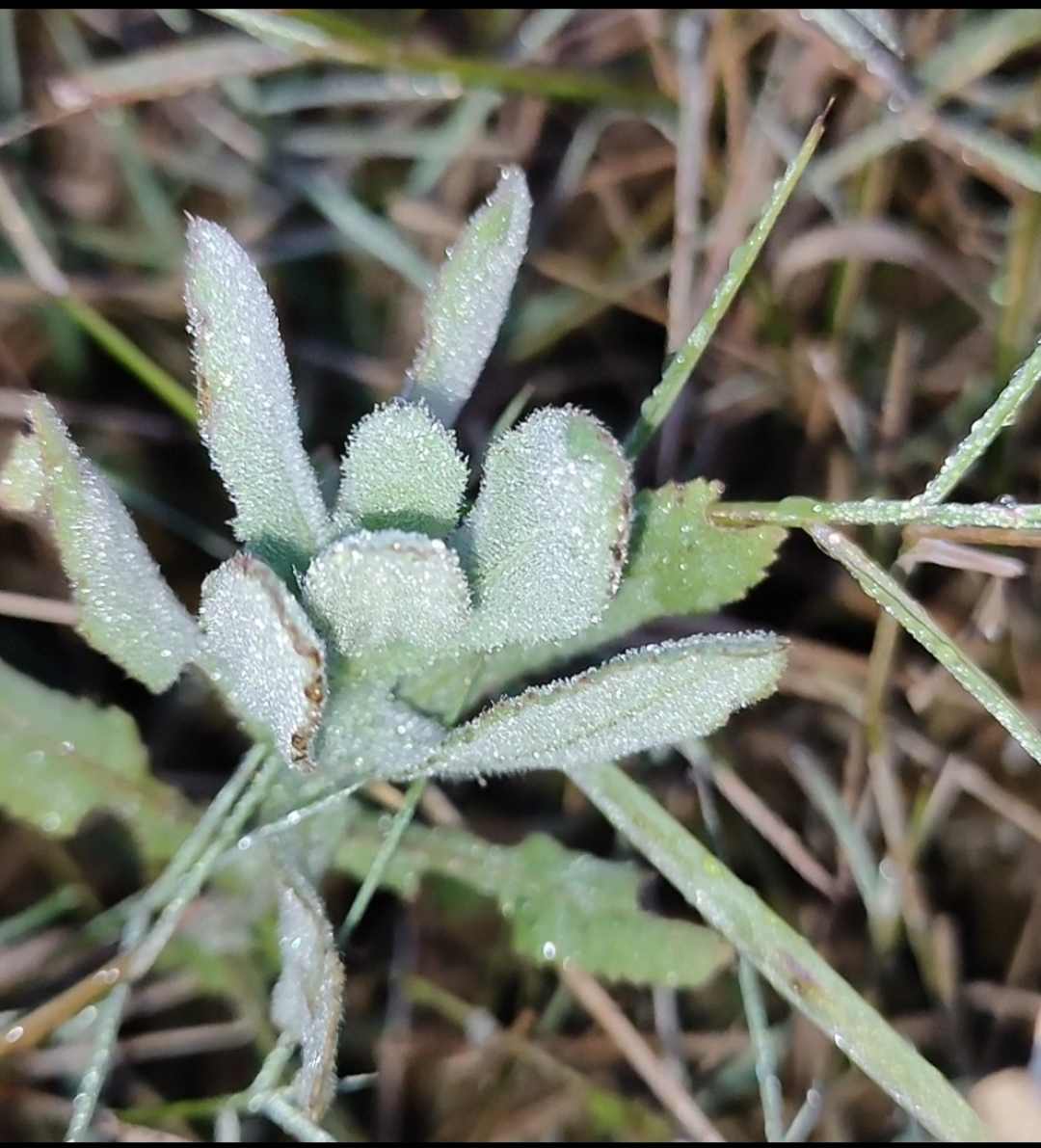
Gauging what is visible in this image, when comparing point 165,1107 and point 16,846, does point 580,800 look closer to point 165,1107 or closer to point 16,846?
point 165,1107

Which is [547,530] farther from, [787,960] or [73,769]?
[73,769]

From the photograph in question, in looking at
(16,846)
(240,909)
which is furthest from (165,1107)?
(16,846)

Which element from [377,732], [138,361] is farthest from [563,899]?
[138,361]

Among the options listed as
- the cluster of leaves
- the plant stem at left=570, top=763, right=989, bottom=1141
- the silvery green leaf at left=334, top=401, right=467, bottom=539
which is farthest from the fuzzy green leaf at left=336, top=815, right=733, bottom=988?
the silvery green leaf at left=334, top=401, right=467, bottom=539

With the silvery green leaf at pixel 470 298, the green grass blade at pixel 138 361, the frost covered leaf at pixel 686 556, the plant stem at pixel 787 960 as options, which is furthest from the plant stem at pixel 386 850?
the green grass blade at pixel 138 361

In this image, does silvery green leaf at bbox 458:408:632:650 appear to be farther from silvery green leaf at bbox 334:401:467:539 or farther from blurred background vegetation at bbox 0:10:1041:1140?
blurred background vegetation at bbox 0:10:1041:1140

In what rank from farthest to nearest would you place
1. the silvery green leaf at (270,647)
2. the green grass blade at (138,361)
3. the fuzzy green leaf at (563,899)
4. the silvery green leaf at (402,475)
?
the green grass blade at (138,361) → the fuzzy green leaf at (563,899) → the silvery green leaf at (402,475) → the silvery green leaf at (270,647)

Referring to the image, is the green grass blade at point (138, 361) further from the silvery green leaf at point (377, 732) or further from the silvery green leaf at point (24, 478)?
the silvery green leaf at point (377, 732)
